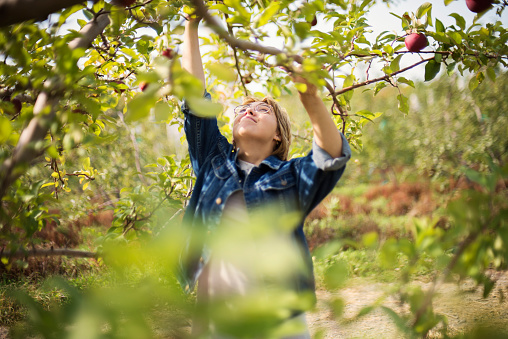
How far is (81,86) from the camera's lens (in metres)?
0.80

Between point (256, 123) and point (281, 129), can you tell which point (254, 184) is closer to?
point (256, 123)

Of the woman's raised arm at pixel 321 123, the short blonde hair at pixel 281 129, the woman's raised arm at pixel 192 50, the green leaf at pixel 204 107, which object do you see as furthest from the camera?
the short blonde hair at pixel 281 129

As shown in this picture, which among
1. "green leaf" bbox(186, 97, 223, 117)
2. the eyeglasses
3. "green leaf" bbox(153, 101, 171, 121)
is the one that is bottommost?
"green leaf" bbox(186, 97, 223, 117)

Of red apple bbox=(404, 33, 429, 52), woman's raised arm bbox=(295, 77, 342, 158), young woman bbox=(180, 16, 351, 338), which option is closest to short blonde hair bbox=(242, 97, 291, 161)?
young woman bbox=(180, 16, 351, 338)

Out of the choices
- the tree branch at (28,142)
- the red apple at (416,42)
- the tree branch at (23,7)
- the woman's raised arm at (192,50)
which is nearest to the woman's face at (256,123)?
the woman's raised arm at (192,50)

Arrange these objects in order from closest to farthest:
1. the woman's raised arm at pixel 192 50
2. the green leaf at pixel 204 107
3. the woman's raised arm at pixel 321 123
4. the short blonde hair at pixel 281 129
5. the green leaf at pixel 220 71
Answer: the green leaf at pixel 204 107 → the green leaf at pixel 220 71 → the woman's raised arm at pixel 321 123 → the woman's raised arm at pixel 192 50 → the short blonde hair at pixel 281 129

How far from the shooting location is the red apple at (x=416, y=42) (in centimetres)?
139

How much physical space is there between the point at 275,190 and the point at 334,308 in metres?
0.69

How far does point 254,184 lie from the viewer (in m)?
1.20

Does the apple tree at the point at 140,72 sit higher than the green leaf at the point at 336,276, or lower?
higher

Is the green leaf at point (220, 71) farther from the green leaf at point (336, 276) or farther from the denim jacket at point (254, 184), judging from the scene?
the denim jacket at point (254, 184)

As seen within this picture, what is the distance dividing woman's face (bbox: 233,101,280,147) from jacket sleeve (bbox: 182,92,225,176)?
9 centimetres

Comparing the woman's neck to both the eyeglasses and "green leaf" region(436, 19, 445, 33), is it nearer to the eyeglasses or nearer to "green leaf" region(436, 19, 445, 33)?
the eyeglasses

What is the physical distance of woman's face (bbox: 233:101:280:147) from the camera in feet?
4.25
